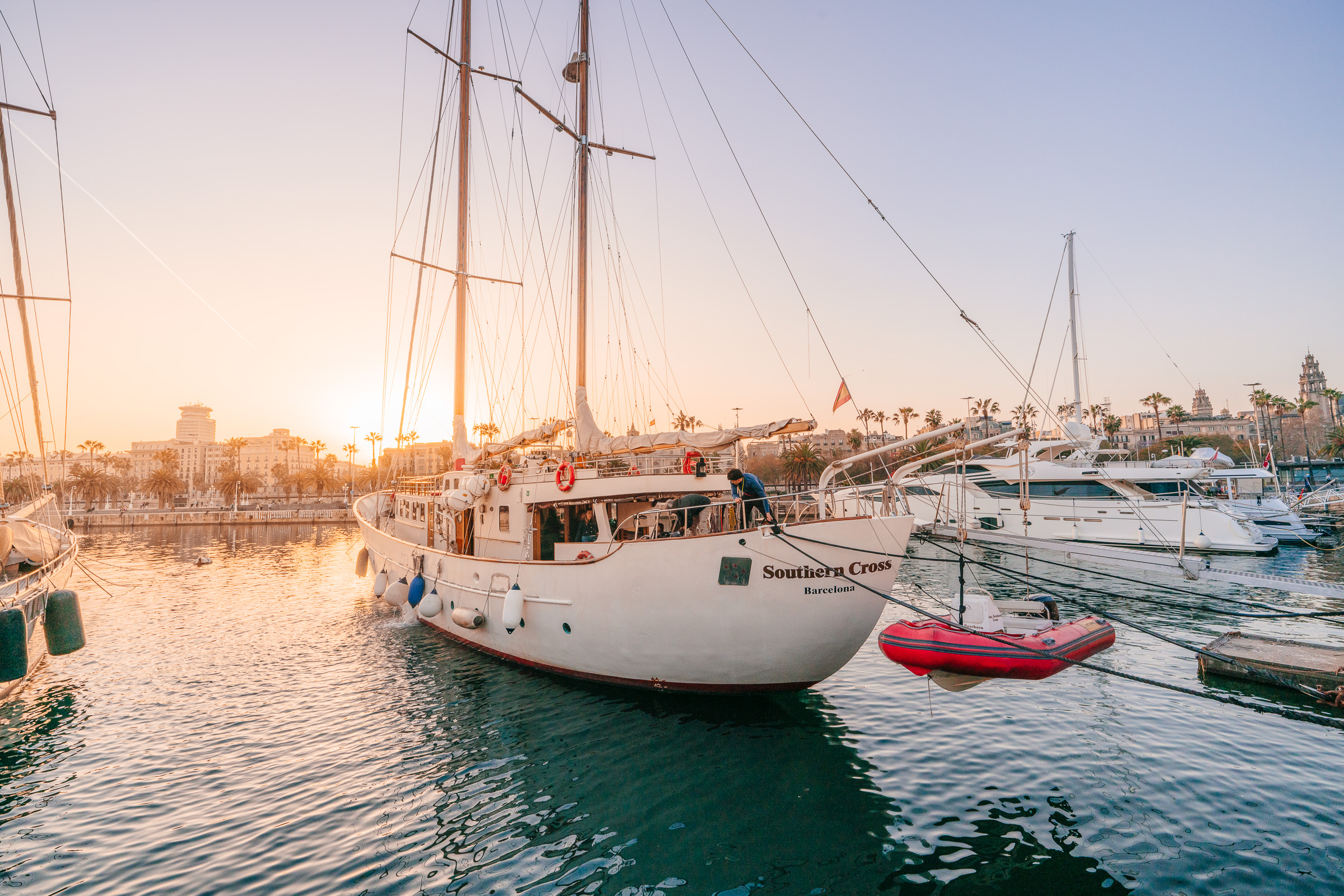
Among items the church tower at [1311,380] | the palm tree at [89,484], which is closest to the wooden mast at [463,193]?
the palm tree at [89,484]

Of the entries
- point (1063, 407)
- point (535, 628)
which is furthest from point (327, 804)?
point (1063, 407)

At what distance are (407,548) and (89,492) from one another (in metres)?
85.4

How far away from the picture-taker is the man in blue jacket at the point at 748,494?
9.24 meters

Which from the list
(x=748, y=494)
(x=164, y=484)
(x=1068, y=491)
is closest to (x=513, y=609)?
(x=748, y=494)

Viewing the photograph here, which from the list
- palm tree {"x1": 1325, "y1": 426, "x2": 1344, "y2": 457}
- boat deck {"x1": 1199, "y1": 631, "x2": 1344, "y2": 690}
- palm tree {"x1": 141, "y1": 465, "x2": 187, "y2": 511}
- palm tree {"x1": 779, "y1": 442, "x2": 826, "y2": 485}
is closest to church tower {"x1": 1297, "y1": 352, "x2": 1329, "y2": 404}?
palm tree {"x1": 1325, "y1": 426, "x2": 1344, "y2": 457}

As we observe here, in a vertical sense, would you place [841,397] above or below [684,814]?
above

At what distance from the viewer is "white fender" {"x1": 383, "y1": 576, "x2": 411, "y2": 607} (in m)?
15.8

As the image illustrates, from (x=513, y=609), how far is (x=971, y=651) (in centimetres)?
787

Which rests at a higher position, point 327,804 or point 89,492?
point 89,492

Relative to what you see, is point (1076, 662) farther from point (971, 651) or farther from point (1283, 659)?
point (1283, 659)

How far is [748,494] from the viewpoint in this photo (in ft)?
33.6

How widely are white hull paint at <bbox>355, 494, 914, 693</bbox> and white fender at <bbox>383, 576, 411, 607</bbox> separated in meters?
6.39

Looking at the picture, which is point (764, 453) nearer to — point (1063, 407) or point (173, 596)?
point (1063, 407)

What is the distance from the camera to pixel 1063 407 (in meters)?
43.6
